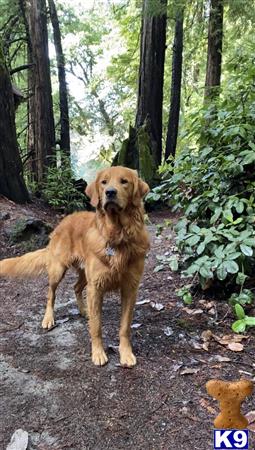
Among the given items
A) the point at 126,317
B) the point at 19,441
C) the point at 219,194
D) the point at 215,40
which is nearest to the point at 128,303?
the point at 126,317

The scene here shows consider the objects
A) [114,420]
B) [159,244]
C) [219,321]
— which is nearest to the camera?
[114,420]

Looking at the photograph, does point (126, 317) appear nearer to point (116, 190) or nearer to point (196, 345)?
point (196, 345)

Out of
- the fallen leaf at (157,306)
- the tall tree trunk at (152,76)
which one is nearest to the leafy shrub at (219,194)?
the fallen leaf at (157,306)

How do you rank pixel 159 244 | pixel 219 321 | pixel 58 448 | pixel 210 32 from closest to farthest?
pixel 58 448
pixel 219 321
pixel 159 244
pixel 210 32

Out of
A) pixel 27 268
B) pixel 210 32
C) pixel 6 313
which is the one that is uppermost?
pixel 210 32

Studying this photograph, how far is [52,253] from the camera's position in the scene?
13.6 feet

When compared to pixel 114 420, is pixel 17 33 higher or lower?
higher

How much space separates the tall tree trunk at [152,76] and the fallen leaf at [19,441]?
8961mm

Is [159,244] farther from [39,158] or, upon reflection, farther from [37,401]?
[39,158]

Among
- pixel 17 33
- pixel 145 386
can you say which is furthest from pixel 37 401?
pixel 17 33

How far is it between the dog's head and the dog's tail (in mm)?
1269

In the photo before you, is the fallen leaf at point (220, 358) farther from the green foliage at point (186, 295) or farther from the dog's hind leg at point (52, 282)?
the dog's hind leg at point (52, 282)

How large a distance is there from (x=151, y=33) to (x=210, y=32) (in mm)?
1439

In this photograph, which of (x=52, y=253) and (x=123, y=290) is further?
(x=52, y=253)
